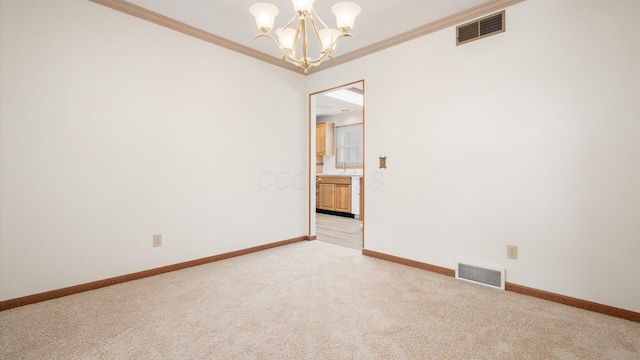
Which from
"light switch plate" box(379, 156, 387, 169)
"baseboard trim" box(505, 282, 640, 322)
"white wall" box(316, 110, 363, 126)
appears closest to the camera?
"baseboard trim" box(505, 282, 640, 322)

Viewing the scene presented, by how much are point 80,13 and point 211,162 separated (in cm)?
170

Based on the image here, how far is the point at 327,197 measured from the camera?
6.90 metres

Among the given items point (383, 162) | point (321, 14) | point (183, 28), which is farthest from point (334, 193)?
point (183, 28)

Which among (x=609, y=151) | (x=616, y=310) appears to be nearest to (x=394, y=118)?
(x=609, y=151)

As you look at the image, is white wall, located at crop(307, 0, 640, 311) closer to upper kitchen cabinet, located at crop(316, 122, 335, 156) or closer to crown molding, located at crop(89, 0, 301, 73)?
crown molding, located at crop(89, 0, 301, 73)

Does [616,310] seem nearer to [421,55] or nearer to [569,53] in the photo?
[569,53]

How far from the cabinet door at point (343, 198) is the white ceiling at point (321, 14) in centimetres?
365

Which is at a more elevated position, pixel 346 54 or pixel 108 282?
pixel 346 54

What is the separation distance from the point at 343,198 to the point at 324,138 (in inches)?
70.5

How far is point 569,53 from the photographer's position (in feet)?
7.54

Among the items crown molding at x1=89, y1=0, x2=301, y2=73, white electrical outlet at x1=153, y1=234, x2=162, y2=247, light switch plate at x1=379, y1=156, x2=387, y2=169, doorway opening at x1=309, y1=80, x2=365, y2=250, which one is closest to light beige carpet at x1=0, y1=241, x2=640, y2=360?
white electrical outlet at x1=153, y1=234, x2=162, y2=247

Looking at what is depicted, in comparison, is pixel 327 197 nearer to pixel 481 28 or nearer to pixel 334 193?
pixel 334 193

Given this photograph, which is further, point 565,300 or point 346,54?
point 346,54

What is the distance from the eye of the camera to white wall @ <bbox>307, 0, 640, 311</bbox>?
2.12 m
